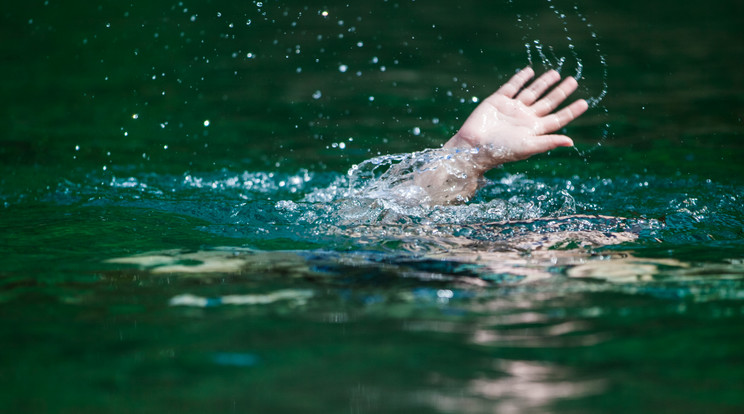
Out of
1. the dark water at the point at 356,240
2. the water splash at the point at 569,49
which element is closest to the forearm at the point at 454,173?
the dark water at the point at 356,240

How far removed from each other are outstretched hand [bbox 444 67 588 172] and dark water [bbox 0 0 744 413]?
33cm

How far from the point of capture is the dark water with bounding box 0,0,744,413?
2221 millimetres

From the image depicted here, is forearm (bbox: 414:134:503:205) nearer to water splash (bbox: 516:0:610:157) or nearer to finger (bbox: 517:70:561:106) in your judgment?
finger (bbox: 517:70:561:106)

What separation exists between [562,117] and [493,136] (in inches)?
15.0

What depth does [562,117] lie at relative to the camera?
4.28 metres

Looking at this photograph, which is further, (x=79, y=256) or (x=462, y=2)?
(x=462, y=2)

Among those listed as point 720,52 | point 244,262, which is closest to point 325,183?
point 244,262

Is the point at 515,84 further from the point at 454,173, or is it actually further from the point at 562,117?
the point at 454,173

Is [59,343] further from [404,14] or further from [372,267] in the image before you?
[404,14]

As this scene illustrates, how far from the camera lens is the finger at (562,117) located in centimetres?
427

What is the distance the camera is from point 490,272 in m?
3.19

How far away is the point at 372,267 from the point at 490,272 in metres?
0.48

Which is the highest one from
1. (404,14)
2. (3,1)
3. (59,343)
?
(3,1)

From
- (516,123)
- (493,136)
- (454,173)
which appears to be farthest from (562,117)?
(454,173)
